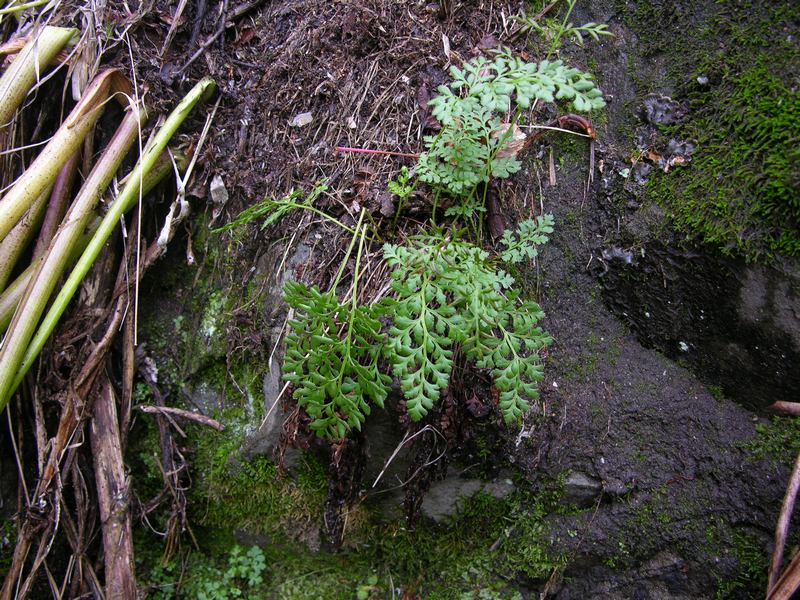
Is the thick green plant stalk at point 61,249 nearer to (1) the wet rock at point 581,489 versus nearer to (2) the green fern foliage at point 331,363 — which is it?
(2) the green fern foliage at point 331,363

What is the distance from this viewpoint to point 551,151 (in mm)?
2303

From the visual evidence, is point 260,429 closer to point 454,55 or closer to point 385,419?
point 385,419

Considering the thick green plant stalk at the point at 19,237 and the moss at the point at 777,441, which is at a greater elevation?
the thick green plant stalk at the point at 19,237

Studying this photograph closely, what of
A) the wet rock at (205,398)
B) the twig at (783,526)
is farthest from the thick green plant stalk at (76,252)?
the twig at (783,526)

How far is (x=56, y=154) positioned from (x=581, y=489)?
256cm

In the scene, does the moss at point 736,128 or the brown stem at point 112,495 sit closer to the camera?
the moss at point 736,128

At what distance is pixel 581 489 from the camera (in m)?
2.14

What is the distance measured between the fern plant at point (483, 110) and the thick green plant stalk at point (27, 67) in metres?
1.74

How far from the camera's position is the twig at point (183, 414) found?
2.40m

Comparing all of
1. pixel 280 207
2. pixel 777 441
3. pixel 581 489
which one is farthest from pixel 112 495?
pixel 777 441

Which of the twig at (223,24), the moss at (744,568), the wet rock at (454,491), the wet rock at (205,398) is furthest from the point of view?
the twig at (223,24)

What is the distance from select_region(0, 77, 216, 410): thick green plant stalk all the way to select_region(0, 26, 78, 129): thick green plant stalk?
542mm

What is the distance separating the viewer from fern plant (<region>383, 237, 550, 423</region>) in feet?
5.52

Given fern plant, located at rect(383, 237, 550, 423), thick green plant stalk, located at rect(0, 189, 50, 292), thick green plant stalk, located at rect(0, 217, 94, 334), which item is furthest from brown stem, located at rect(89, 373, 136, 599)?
fern plant, located at rect(383, 237, 550, 423)
